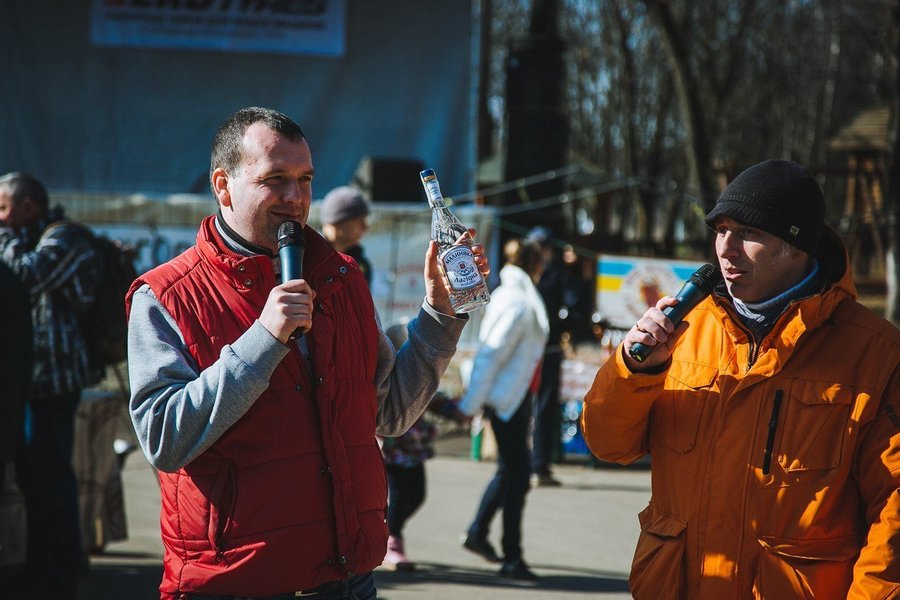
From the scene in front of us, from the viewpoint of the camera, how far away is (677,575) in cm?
277

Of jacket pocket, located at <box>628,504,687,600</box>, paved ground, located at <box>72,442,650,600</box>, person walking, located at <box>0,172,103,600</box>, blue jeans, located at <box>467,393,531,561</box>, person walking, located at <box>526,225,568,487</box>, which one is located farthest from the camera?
person walking, located at <box>526,225,568,487</box>

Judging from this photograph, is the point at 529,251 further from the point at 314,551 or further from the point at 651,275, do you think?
the point at 314,551

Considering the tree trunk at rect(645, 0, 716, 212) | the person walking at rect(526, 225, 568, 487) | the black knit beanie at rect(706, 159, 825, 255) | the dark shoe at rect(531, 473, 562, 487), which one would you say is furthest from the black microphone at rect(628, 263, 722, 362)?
the tree trunk at rect(645, 0, 716, 212)

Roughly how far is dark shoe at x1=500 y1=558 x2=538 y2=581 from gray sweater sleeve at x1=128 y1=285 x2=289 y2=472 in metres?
3.98

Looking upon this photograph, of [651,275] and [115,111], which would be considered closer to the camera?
[651,275]

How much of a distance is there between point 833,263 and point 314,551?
1.55m

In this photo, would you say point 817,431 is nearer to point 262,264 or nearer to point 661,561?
point 661,561

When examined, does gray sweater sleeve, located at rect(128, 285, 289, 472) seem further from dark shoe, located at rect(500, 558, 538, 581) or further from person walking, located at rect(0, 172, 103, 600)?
dark shoe, located at rect(500, 558, 538, 581)

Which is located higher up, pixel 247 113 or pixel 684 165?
pixel 684 165

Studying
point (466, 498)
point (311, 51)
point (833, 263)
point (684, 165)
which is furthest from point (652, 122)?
point (833, 263)

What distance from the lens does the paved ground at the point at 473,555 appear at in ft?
19.5

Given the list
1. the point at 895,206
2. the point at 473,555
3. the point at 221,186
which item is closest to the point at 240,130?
the point at 221,186

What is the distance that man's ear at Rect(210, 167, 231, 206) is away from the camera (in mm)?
2725

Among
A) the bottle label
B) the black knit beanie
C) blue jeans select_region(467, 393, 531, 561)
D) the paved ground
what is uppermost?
the black knit beanie
